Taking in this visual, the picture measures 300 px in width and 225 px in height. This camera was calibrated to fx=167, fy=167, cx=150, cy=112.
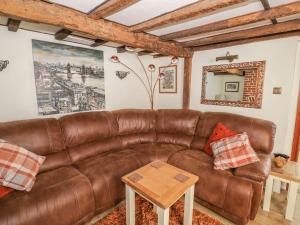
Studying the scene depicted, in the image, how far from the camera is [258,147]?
2102 millimetres

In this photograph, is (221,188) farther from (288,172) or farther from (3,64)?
(3,64)

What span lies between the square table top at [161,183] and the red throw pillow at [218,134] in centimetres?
79

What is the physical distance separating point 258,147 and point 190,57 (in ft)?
7.03

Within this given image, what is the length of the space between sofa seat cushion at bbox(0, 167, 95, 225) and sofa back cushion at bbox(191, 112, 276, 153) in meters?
1.70

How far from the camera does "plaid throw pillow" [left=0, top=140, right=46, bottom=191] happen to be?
1.46 m

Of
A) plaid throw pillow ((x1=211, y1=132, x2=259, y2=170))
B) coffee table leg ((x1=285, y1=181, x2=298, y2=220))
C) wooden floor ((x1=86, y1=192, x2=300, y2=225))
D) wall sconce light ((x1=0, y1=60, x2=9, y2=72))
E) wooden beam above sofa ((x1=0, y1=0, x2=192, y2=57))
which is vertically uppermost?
wooden beam above sofa ((x1=0, y1=0, x2=192, y2=57))

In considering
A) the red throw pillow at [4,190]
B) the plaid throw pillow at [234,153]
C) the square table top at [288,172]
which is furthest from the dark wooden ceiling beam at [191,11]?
the red throw pillow at [4,190]

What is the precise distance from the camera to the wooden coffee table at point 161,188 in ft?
4.34

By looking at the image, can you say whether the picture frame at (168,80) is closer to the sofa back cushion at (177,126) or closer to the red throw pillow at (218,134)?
the sofa back cushion at (177,126)

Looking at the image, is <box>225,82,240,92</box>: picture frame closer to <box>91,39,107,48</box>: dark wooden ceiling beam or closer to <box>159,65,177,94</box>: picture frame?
<box>159,65,177,94</box>: picture frame

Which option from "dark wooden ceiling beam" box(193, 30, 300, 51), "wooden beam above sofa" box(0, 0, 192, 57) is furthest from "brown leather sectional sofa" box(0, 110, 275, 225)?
"dark wooden ceiling beam" box(193, 30, 300, 51)

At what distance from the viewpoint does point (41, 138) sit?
192 cm

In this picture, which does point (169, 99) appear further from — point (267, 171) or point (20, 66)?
point (20, 66)

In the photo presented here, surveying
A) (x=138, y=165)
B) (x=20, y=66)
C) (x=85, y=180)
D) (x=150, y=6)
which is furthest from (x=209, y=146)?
(x=20, y=66)
